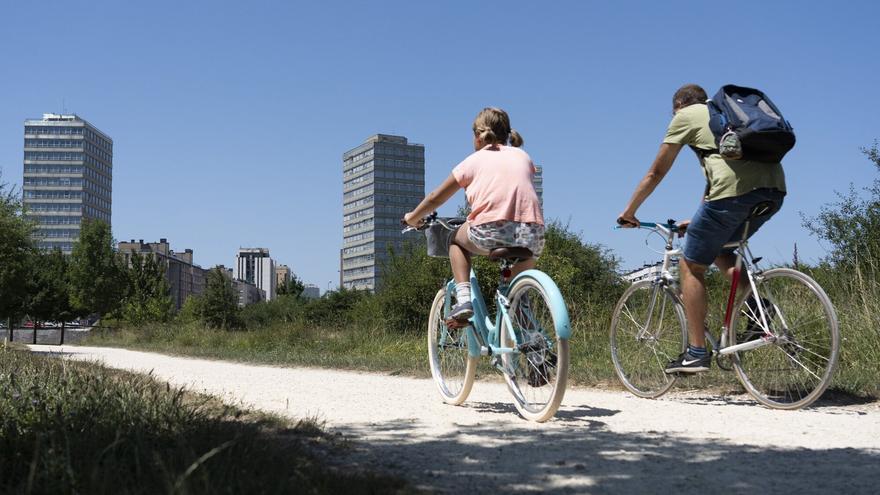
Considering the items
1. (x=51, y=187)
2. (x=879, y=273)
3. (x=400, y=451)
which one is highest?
(x=51, y=187)

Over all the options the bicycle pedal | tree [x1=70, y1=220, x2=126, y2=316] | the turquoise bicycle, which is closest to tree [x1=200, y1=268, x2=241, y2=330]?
tree [x1=70, y1=220, x2=126, y2=316]

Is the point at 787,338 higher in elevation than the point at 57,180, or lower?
lower

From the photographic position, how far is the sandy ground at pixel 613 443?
9.86ft

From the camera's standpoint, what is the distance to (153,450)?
9.32ft

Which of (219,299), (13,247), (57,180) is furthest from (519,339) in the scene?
(57,180)

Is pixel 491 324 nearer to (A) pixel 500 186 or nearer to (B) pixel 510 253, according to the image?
(B) pixel 510 253

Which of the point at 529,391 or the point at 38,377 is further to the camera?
the point at 38,377

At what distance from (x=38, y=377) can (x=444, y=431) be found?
3.16m

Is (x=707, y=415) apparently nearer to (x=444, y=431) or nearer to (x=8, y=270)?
(x=444, y=431)

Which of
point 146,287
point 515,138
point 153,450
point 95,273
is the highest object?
point 95,273

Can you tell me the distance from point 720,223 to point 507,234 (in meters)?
1.39

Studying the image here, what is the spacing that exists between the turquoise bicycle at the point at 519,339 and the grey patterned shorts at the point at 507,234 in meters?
0.05

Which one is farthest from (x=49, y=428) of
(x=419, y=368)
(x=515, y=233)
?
(x=419, y=368)

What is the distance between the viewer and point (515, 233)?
16.3ft
